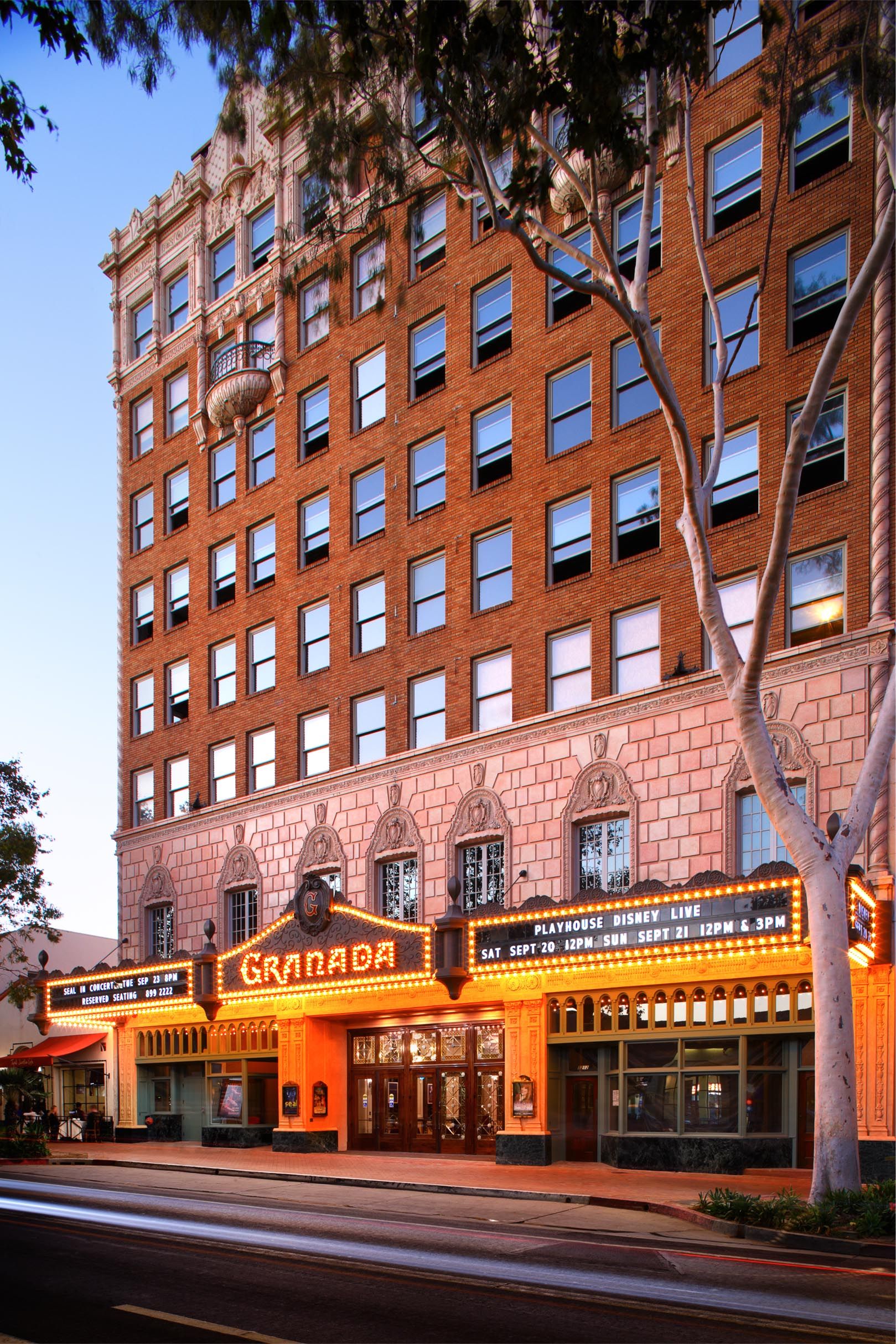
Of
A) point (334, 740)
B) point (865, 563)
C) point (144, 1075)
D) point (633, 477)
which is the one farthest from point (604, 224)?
point (144, 1075)

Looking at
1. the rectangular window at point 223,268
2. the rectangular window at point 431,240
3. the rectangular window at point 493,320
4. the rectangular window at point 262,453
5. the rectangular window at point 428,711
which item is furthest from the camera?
the rectangular window at point 223,268

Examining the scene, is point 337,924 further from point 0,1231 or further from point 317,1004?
point 0,1231

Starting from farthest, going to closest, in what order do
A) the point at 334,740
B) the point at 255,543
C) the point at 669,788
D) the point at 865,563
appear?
the point at 255,543 → the point at 334,740 → the point at 669,788 → the point at 865,563

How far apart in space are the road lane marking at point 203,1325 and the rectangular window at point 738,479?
63.2 ft

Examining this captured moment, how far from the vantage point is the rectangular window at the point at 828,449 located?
24.6m

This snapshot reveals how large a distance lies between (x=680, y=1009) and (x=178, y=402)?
29188 millimetres

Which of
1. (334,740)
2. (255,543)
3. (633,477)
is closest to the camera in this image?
(633,477)

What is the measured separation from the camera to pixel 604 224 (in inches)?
1162

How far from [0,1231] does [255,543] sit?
2560 centimetres

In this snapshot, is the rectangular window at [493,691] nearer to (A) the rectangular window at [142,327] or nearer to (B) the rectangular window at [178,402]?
(B) the rectangular window at [178,402]

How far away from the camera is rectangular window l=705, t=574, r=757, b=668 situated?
2589cm

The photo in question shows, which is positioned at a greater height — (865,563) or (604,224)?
(604,224)

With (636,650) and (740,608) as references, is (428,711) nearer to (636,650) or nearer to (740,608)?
(636,650)

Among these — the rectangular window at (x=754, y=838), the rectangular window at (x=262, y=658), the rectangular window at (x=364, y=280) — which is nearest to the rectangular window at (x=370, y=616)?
the rectangular window at (x=262, y=658)
